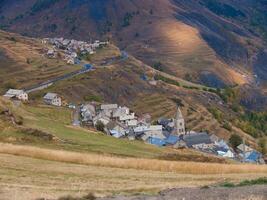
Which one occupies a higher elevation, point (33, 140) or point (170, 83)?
point (33, 140)

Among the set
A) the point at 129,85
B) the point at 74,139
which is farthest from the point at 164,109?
the point at 74,139

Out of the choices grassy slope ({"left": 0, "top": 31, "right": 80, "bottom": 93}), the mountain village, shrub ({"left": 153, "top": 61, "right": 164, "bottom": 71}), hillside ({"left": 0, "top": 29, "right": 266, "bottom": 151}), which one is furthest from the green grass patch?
shrub ({"left": 153, "top": 61, "right": 164, "bottom": 71})

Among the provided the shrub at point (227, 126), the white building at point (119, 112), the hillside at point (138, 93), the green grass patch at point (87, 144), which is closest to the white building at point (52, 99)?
the hillside at point (138, 93)

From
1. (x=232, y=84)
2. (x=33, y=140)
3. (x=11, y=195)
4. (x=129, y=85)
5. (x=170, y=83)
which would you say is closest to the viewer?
(x=11, y=195)

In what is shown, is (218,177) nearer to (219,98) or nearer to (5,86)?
(5,86)

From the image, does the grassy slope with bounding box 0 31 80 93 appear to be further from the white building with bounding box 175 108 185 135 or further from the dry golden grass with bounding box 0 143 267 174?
→ the dry golden grass with bounding box 0 143 267 174

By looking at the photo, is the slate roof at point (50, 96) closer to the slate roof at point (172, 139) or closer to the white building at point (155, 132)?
the white building at point (155, 132)

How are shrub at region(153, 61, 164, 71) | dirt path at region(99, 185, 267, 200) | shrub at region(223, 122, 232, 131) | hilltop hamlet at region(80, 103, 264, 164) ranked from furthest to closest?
shrub at region(153, 61, 164, 71) < shrub at region(223, 122, 232, 131) < hilltop hamlet at region(80, 103, 264, 164) < dirt path at region(99, 185, 267, 200)
